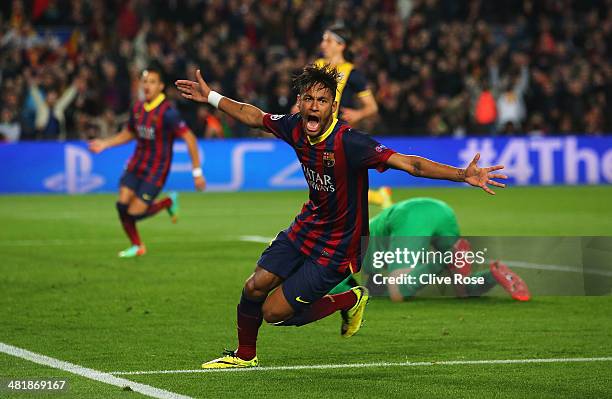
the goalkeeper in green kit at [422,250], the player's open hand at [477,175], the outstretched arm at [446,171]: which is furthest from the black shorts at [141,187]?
the player's open hand at [477,175]

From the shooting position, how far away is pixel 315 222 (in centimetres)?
789

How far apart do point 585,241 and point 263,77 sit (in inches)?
505

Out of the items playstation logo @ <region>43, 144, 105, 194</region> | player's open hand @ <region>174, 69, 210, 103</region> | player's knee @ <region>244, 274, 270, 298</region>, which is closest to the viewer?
player's knee @ <region>244, 274, 270, 298</region>

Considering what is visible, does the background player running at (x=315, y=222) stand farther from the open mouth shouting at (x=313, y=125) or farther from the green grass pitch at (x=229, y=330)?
the green grass pitch at (x=229, y=330)

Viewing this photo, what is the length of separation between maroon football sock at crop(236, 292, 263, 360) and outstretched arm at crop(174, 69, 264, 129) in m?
1.14

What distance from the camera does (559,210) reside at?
2009 centimetres

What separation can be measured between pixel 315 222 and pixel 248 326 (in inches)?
30.0

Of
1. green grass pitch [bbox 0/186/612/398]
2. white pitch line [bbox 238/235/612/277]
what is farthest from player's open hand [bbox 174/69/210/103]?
white pitch line [bbox 238/235/612/277]

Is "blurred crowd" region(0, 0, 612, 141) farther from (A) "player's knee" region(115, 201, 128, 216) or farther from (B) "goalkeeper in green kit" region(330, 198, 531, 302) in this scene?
(B) "goalkeeper in green kit" region(330, 198, 531, 302)

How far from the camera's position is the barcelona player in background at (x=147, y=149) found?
14.7 metres

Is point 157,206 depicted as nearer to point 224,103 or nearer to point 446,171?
point 224,103

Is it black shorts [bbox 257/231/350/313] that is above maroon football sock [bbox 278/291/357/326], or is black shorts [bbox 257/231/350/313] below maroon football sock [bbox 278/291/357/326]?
above

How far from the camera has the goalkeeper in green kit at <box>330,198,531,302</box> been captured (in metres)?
11.0

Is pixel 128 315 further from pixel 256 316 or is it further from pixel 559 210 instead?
pixel 559 210
